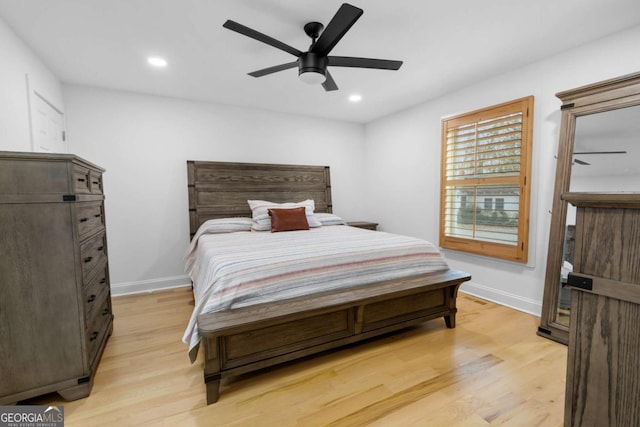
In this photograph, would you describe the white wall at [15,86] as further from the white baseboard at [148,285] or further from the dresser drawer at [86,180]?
the white baseboard at [148,285]

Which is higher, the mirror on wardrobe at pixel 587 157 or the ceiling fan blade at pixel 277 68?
the ceiling fan blade at pixel 277 68

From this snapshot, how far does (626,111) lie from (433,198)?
6.43ft

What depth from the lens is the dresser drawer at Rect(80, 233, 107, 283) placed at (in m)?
1.71

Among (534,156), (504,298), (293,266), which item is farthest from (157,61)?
(504,298)

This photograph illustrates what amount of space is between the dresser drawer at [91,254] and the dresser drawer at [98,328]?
0.33 metres

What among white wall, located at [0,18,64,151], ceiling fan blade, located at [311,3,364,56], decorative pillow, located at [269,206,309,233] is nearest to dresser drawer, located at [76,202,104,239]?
white wall, located at [0,18,64,151]

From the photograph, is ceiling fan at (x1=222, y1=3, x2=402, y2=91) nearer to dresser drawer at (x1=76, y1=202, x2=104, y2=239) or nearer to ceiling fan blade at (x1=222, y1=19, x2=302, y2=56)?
ceiling fan blade at (x1=222, y1=19, x2=302, y2=56)

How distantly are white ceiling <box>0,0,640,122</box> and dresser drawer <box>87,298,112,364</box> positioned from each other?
2098 mm

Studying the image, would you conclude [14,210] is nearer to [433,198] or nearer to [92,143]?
[92,143]

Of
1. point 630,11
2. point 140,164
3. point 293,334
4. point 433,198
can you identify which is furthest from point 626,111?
point 140,164

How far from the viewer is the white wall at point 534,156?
2389 mm

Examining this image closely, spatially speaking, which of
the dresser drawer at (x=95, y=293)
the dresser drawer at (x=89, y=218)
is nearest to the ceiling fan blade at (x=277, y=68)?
the dresser drawer at (x=89, y=218)

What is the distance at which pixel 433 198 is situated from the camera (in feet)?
12.4

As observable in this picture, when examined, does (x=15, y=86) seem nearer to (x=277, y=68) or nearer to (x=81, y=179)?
(x=81, y=179)
